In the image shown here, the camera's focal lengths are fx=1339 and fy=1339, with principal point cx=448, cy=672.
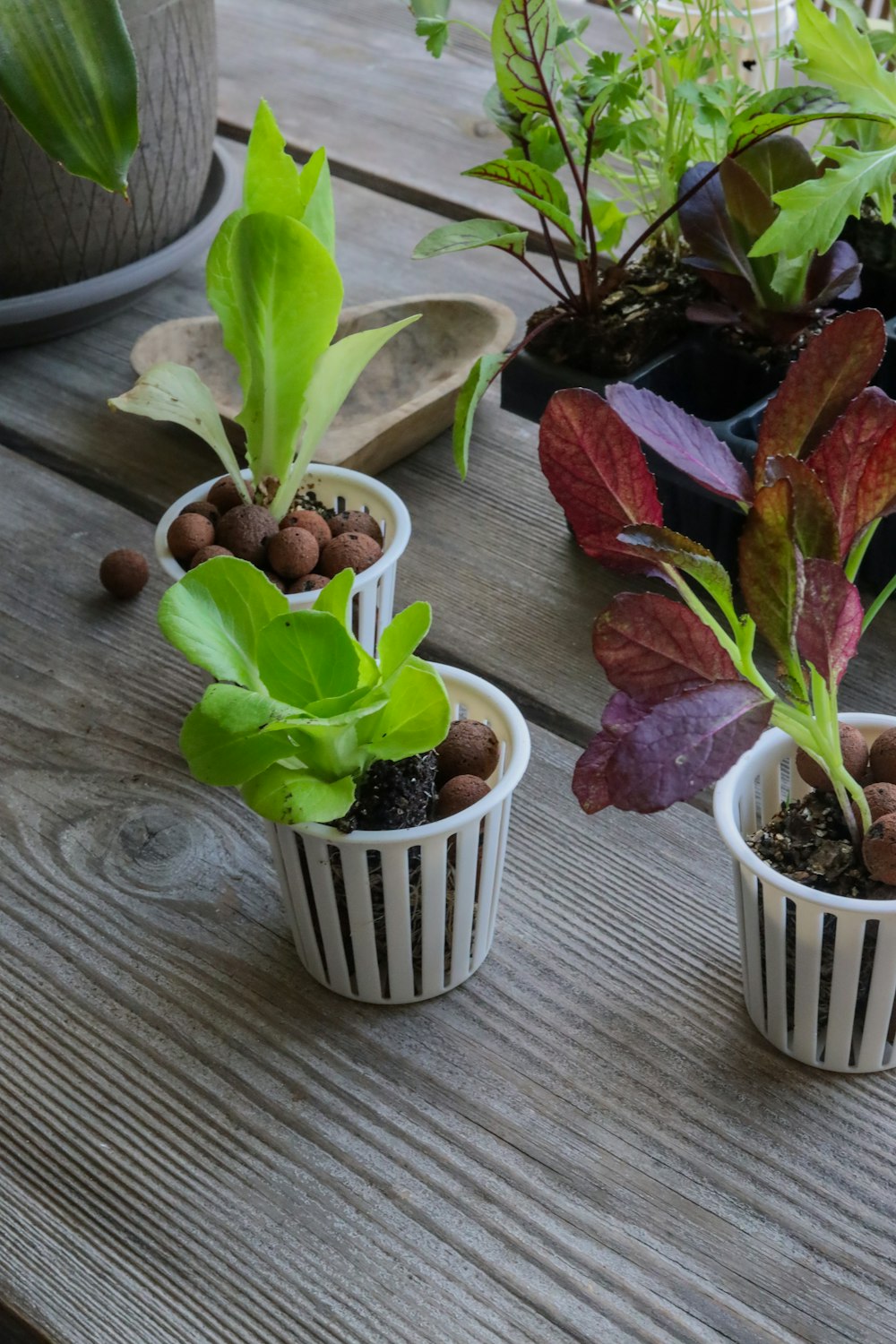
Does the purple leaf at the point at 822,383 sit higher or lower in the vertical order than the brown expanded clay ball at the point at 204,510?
higher

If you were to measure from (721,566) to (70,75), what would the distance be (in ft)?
1.37

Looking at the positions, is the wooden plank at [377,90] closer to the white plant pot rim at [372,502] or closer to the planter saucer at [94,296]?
the planter saucer at [94,296]

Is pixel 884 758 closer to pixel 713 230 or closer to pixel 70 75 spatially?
pixel 713 230

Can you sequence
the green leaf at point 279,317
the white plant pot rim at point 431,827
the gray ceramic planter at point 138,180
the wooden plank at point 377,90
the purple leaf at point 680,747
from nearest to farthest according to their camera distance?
the purple leaf at point 680,747
the white plant pot rim at point 431,827
the green leaf at point 279,317
the gray ceramic planter at point 138,180
the wooden plank at point 377,90

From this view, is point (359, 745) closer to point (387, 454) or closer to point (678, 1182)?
point (678, 1182)

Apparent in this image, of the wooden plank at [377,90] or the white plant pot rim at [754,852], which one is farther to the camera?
the wooden plank at [377,90]

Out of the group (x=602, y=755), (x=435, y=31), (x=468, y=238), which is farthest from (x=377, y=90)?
(x=602, y=755)

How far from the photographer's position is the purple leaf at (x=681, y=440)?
54 centimetres

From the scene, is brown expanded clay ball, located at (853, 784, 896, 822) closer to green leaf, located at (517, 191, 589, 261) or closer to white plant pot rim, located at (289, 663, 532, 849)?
white plant pot rim, located at (289, 663, 532, 849)

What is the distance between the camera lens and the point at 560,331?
0.87 meters

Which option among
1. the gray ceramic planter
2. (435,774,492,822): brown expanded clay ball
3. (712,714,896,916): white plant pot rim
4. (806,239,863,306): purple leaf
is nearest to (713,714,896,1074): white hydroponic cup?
(712,714,896,916): white plant pot rim

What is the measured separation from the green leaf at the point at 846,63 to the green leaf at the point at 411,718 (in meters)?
0.42

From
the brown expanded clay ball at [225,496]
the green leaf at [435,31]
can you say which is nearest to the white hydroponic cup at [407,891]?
the brown expanded clay ball at [225,496]

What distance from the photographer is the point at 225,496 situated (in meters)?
0.78
